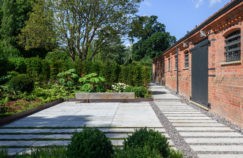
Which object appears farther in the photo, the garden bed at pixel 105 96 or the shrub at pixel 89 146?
the garden bed at pixel 105 96

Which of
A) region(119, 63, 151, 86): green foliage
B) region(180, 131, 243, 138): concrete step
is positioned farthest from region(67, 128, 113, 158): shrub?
region(119, 63, 151, 86): green foliage

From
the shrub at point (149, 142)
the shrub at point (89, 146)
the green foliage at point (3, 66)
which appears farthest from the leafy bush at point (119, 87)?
the shrub at point (89, 146)

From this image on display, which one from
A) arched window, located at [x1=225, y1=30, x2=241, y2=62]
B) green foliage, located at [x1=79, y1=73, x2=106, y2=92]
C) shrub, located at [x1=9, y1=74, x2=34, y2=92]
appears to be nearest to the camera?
arched window, located at [x1=225, y1=30, x2=241, y2=62]

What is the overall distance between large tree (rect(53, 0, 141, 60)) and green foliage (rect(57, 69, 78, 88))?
17.0ft

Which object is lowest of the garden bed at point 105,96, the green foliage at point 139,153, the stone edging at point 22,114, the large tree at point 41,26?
the stone edging at point 22,114

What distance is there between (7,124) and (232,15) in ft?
25.0

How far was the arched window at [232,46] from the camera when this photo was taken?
8.16m

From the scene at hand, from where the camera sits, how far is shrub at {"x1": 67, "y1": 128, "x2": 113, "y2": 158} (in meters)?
3.85

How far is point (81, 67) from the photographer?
61.0 feet

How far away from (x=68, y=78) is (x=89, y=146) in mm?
14597

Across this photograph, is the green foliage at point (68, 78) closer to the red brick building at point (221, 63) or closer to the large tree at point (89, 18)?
the large tree at point (89, 18)

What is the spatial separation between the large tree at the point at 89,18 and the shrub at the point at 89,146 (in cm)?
1803

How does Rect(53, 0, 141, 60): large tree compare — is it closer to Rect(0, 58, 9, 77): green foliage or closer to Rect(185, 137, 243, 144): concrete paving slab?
Rect(0, 58, 9, 77): green foliage

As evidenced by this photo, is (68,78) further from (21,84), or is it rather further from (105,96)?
(21,84)
